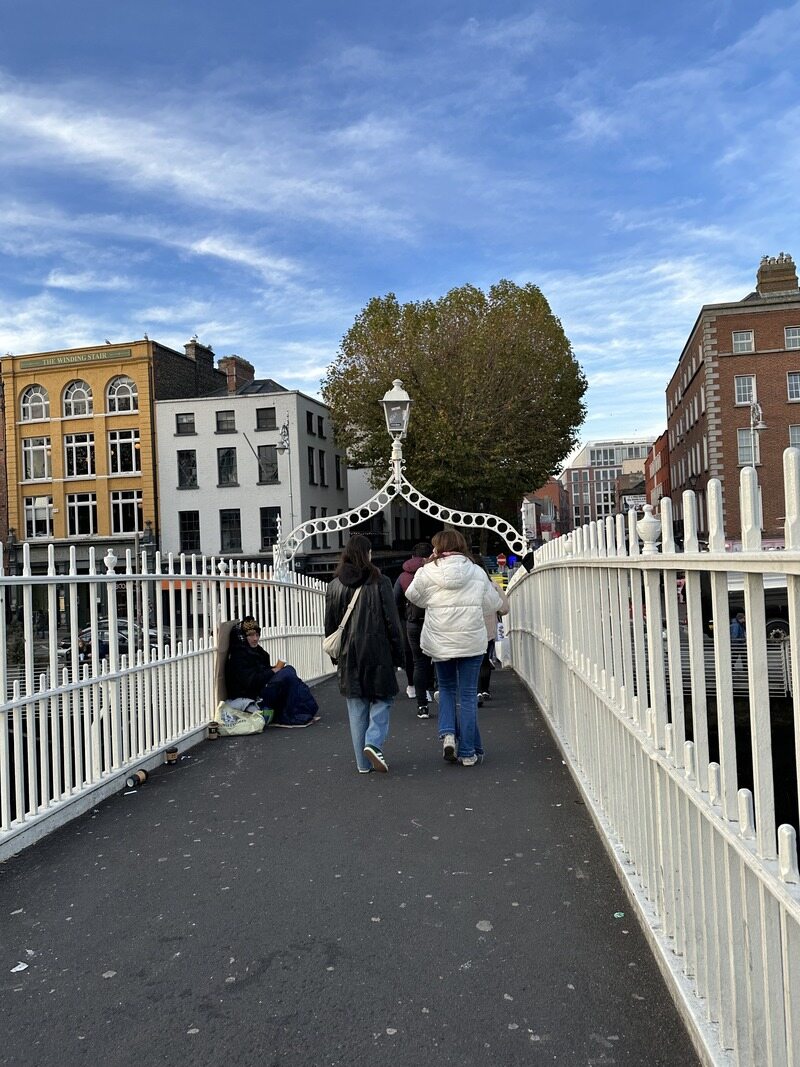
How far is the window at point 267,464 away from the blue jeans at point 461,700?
40766 millimetres

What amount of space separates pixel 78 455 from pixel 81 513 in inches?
122

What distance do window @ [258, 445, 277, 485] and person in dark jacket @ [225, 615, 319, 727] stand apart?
38452mm

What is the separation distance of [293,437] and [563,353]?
46.1ft

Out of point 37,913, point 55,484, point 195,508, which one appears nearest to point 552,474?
point 195,508

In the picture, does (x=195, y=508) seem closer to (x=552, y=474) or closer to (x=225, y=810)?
(x=552, y=474)

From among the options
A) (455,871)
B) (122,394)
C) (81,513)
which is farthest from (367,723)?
(122,394)

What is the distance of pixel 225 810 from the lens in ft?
19.3

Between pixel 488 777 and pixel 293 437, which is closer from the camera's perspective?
pixel 488 777

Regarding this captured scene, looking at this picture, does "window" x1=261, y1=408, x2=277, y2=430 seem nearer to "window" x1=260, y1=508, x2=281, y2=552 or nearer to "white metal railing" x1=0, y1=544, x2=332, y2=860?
"window" x1=260, y1=508, x2=281, y2=552

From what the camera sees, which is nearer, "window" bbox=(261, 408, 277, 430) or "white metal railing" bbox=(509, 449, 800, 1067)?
"white metal railing" bbox=(509, 449, 800, 1067)

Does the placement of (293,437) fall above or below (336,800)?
above

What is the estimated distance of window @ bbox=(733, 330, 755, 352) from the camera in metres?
47.3

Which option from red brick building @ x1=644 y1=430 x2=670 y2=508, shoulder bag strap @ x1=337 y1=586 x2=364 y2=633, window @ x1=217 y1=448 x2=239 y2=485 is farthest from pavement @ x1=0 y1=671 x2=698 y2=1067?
red brick building @ x1=644 y1=430 x2=670 y2=508

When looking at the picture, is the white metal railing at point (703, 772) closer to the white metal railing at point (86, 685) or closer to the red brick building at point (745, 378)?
the white metal railing at point (86, 685)
